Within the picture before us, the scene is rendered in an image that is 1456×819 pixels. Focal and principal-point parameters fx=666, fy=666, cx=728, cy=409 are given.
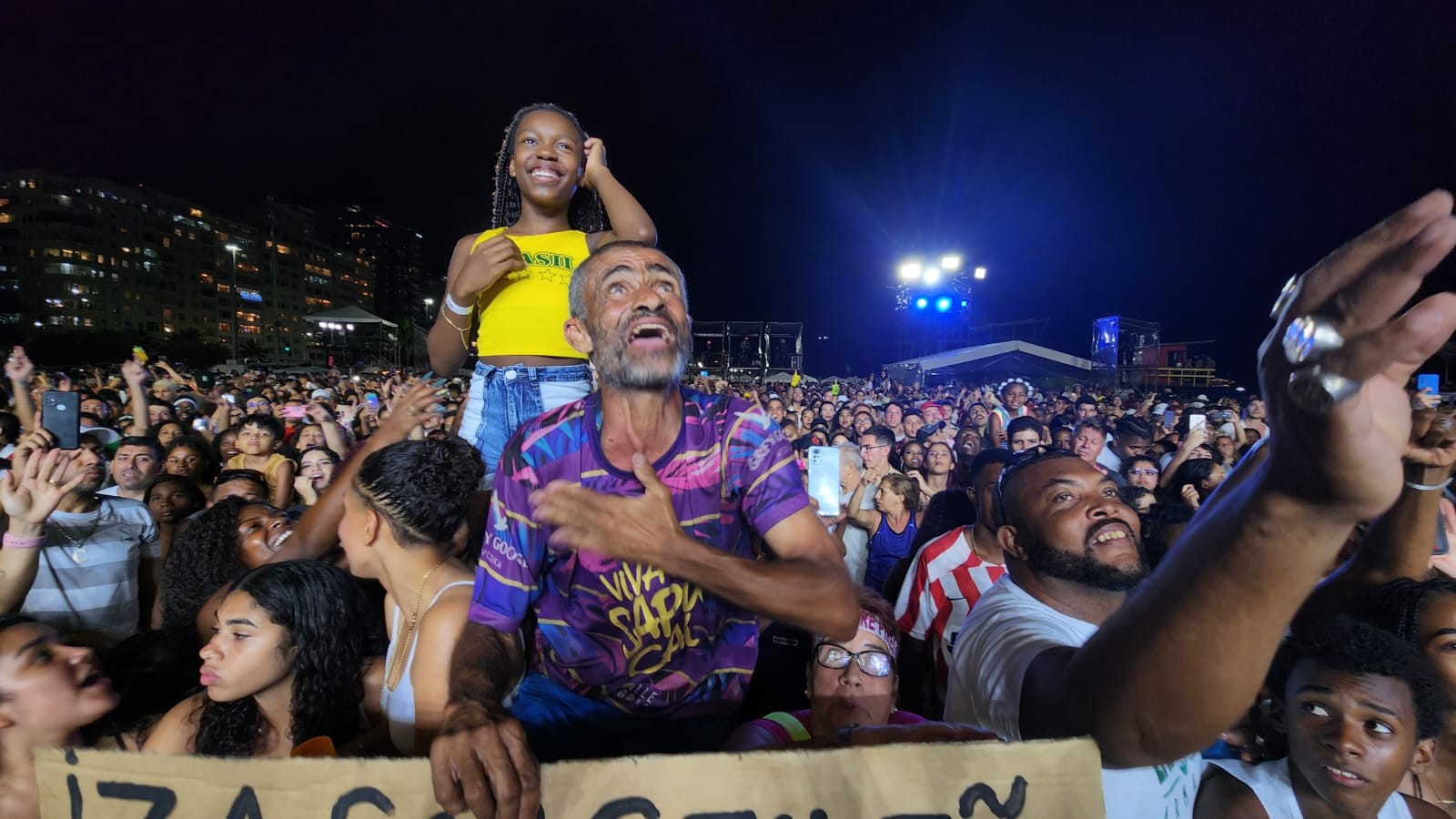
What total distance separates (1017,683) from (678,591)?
0.96m

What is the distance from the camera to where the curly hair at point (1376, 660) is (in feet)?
7.48

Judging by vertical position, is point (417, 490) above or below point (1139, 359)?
below

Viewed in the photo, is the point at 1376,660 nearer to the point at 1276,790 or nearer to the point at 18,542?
the point at 1276,790

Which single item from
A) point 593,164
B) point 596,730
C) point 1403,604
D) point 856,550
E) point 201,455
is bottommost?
point 856,550

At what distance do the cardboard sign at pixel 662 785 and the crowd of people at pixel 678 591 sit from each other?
0.10m

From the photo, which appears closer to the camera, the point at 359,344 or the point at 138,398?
the point at 138,398

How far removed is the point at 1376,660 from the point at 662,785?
8.28 ft

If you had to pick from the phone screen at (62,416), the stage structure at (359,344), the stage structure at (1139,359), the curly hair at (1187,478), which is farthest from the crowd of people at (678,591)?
the stage structure at (359,344)

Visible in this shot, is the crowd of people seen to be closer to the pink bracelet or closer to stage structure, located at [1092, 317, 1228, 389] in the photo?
the pink bracelet

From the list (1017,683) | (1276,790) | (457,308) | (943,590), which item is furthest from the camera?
(943,590)

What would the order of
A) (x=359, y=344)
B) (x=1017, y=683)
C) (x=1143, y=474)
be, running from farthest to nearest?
(x=359, y=344) → (x=1143, y=474) → (x=1017, y=683)

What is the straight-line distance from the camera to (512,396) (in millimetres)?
2967

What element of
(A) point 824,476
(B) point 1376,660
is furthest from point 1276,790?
(A) point 824,476

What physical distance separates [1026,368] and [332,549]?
37546mm
